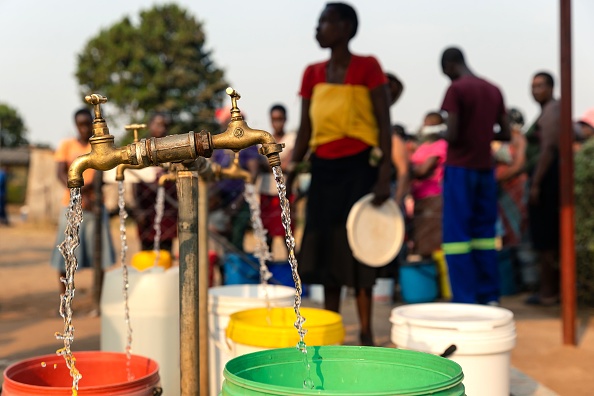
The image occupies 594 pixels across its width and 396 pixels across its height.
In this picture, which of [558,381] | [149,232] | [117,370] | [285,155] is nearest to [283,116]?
[285,155]

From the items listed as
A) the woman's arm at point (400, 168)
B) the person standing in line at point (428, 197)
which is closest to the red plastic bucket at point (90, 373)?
the woman's arm at point (400, 168)

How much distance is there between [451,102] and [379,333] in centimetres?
158

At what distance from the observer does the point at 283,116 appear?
7352 mm

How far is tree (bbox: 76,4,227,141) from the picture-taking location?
113 feet

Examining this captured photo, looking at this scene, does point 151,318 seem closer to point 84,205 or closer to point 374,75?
point 374,75

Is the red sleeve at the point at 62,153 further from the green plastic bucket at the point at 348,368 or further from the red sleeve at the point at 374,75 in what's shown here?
the green plastic bucket at the point at 348,368

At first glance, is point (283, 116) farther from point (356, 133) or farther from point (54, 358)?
point (54, 358)

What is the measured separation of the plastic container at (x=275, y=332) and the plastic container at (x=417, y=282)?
12.6 ft

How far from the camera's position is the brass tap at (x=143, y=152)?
1.71 m

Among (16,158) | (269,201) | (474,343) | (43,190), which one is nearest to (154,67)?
(16,158)

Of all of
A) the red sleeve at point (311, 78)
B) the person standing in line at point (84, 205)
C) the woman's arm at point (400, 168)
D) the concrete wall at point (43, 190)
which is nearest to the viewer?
the red sleeve at point (311, 78)

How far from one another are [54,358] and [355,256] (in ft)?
6.43

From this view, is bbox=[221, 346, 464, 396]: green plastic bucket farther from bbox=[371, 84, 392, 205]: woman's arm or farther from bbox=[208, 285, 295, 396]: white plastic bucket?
bbox=[371, 84, 392, 205]: woman's arm

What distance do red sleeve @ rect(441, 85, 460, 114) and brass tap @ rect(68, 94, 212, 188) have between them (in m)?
3.18
